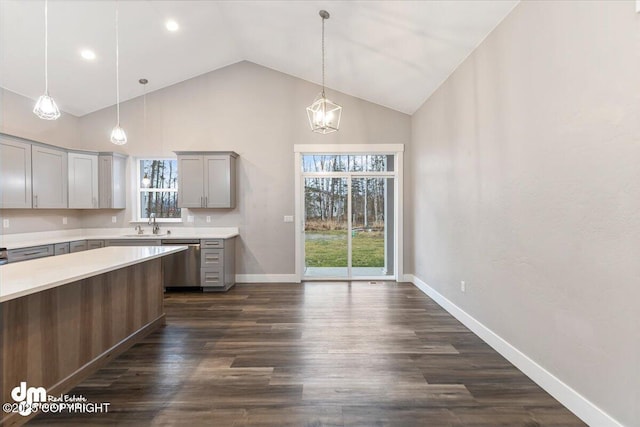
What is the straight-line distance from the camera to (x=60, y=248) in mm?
4160

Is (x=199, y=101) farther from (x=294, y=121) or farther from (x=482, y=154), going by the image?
(x=482, y=154)

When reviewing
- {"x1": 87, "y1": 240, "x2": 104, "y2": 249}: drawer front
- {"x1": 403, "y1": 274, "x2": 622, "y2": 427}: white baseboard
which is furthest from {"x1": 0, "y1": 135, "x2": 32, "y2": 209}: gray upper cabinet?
{"x1": 403, "y1": 274, "x2": 622, "y2": 427}: white baseboard

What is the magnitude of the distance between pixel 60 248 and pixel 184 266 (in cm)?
168

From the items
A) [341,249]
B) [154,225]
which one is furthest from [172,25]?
[341,249]

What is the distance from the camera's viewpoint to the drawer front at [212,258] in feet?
15.4

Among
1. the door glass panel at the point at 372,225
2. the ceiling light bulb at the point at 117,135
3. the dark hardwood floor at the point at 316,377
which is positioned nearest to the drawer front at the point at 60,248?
the dark hardwood floor at the point at 316,377

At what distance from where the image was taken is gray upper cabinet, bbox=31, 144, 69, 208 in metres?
4.16

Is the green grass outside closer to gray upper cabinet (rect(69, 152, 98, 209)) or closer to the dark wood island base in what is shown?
the dark wood island base

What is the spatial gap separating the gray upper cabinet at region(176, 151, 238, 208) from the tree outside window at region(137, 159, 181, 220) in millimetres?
568

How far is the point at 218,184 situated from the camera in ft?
16.2

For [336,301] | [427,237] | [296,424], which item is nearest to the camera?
[296,424]

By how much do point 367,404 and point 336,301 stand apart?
2.17 m

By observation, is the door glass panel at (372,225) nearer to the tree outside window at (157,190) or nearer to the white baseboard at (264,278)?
the white baseboard at (264,278)

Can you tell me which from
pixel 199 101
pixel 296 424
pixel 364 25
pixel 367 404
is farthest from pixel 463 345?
pixel 199 101
